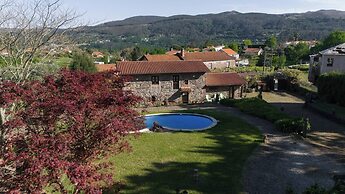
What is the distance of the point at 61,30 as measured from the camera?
18828 millimetres

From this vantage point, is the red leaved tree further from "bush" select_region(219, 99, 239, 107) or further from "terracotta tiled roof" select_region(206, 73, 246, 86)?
"terracotta tiled roof" select_region(206, 73, 246, 86)

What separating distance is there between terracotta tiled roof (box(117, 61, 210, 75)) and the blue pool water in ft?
26.0

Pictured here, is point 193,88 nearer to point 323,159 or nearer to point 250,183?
point 323,159

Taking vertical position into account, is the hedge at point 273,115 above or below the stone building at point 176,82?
below

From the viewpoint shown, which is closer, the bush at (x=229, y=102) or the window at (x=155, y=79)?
the bush at (x=229, y=102)

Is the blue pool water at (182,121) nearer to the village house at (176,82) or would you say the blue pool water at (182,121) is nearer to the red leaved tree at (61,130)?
the village house at (176,82)

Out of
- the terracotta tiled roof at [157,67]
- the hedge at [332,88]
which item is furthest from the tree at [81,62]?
the hedge at [332,88]

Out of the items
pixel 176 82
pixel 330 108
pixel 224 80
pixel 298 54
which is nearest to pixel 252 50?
pixel 298 54

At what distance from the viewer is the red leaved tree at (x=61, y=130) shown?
7.39 meters

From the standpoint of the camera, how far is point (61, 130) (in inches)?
372

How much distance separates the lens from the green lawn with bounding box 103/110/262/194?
1442 cm

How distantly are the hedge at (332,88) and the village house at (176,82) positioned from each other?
9.68m

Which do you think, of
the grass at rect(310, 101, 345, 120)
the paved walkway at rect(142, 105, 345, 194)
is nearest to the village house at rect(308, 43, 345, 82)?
the grass at rect(310, 101, 345, 120)

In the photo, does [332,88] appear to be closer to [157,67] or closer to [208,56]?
[157,67]
